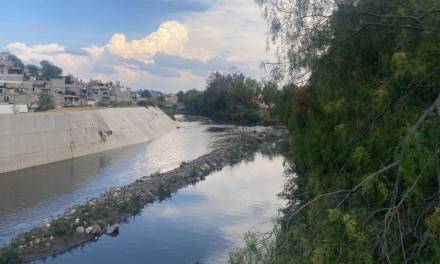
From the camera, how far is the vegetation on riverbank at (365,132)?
439cm

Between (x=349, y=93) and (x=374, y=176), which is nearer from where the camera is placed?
(x=374, y=176)

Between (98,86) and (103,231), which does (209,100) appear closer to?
(98,86)

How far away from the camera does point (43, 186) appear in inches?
970

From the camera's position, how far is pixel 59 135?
118 feet

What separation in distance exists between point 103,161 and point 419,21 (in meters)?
31.1

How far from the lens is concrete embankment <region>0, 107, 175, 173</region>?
3008 centimetres

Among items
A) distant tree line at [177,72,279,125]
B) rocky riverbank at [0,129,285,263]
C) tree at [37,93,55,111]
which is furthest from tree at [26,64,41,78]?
rocky riverbank at [0,129,285,263]

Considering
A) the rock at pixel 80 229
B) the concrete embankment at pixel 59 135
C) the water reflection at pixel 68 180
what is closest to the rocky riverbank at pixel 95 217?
the rock at pixel 80 229

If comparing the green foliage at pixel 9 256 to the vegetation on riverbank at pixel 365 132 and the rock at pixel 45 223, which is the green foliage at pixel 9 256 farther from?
the vegetation on riverbank at pixel 365 132

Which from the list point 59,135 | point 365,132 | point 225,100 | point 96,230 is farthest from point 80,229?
point 225,100

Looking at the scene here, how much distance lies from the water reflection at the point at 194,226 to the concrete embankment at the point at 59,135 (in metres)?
12.3

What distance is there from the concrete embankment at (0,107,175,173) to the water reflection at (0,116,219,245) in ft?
3.60

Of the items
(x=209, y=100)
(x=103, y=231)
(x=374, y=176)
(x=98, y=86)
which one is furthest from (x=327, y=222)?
(x=98, y=86)

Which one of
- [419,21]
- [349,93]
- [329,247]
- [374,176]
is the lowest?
[329,247]
